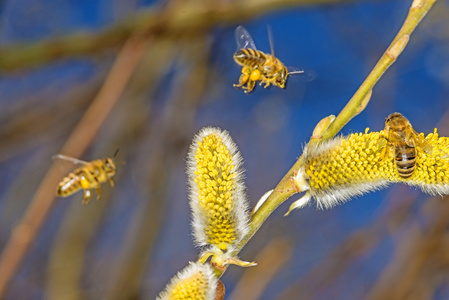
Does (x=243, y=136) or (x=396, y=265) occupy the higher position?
(x=243, y=136)

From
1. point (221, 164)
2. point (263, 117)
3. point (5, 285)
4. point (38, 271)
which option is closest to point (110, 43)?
point (5, 285)

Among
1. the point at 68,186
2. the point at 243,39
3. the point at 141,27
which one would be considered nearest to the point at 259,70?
the point at 243,39

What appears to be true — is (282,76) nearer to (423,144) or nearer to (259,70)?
(259,70)

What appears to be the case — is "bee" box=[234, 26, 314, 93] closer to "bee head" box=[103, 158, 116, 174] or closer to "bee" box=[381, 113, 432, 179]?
"bee" box=[381, 113, 432, 179]

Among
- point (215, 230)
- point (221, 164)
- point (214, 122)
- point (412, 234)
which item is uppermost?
point (214, 122)

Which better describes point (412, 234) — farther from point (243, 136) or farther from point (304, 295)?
point (243, 136)

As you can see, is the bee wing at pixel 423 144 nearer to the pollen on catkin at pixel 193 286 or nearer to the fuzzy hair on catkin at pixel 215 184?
the fuzzy hair on catkin at pixel 215 184
